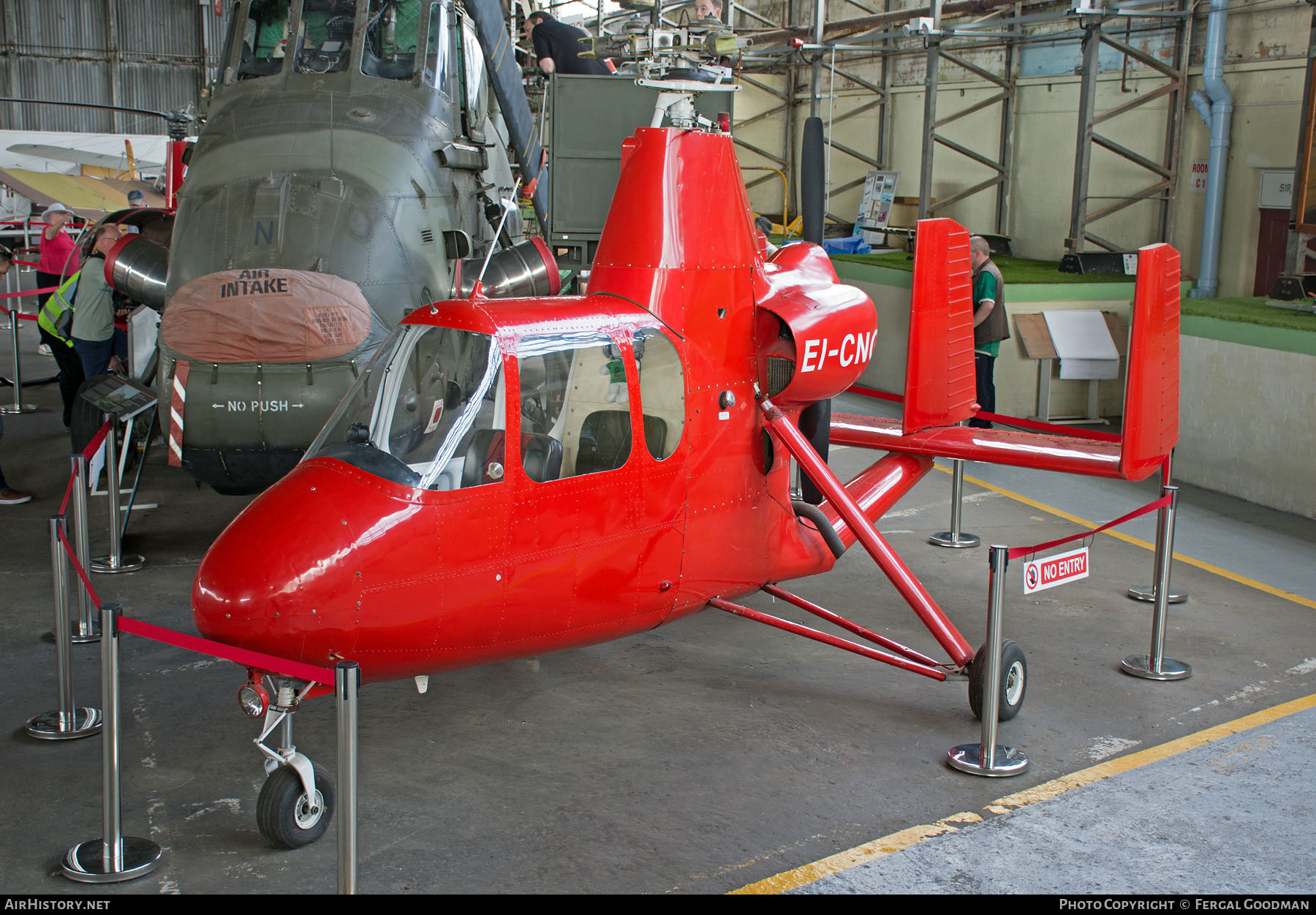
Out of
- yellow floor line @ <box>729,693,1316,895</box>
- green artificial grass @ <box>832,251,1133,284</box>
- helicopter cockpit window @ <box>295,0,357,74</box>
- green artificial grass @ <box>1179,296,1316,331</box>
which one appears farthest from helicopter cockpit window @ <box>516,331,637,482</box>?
green artificial grass @ <box>832,251,1133,284</box>

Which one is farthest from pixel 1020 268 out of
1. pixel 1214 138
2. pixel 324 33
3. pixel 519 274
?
pixel 324 33

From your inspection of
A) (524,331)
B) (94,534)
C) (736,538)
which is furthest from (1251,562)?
(94,534)

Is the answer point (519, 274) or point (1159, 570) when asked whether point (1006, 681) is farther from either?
point (519, 274)

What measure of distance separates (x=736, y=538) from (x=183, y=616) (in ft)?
11.9

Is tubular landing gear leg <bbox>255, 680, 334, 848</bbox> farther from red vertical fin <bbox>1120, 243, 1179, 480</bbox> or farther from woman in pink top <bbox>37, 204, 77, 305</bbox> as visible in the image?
woman in pink top <bbox>37, 204, 77, 305</bbox>

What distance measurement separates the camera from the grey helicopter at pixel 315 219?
22.5 ft

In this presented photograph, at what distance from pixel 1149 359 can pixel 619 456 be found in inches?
113

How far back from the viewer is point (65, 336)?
10688 mm

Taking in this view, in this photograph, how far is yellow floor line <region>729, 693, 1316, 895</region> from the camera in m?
4.34

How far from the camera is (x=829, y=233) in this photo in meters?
22.1

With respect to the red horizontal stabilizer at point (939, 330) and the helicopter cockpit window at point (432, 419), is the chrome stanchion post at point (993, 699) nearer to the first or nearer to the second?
the red horizontal stabilizer at point (939, 330)

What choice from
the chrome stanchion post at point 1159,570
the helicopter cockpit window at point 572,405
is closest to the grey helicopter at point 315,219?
the helicopter cockpit window at point 572,405
